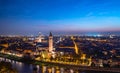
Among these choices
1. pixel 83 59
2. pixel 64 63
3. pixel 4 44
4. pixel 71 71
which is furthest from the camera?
pixel 4 44

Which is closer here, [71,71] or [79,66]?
[71,71]

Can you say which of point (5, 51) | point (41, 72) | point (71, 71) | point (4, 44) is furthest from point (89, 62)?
point (4, 44)

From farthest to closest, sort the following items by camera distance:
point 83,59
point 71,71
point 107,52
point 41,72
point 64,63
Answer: point 107,52 < point 83,59 < point 64,63 < point 71,71 < point 41,72

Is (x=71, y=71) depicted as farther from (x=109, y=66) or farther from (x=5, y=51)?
(x=5, y=51)

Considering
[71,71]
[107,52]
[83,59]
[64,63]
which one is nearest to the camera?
[71,71]

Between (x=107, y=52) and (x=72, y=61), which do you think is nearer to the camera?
(x=72, y=61)

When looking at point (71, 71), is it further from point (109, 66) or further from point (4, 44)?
point (4, 44)

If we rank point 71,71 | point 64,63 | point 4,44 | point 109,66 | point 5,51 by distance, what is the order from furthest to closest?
point 4,44, point 5,51, point 64,63, point 109,66, point 71,71

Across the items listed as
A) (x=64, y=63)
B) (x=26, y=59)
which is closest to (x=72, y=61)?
(x=64, y=63)

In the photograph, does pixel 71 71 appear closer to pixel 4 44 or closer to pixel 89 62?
pixel 89 62
